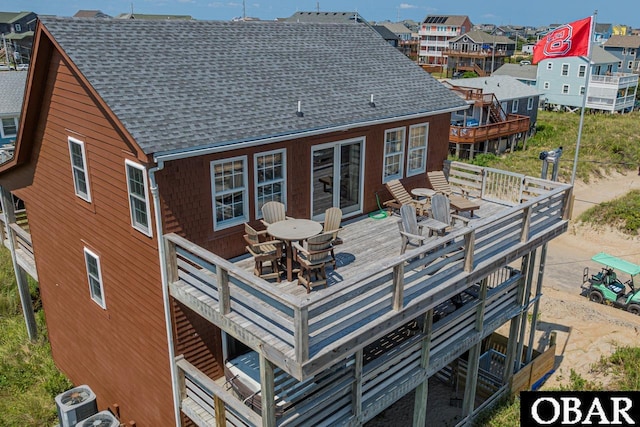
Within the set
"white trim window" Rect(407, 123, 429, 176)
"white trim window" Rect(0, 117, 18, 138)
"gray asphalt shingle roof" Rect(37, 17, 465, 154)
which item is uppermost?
"gray asphalt shingle roof" Rect(37, 17, 465, 154)

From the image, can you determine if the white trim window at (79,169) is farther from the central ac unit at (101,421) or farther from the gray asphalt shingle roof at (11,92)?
the gray asphalt shingle roof at (11,92)

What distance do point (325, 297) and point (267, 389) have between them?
1.87 m

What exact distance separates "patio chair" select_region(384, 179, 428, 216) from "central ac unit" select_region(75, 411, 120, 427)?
8483mm

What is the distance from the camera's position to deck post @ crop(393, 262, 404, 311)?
29.5 feet

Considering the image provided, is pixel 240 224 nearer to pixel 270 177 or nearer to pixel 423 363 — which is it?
pixel 270 177

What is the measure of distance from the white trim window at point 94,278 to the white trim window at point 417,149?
8.44 meters

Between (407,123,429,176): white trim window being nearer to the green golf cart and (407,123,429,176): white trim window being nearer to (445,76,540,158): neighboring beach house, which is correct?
the green golf cart

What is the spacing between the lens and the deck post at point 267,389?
26.9 ft

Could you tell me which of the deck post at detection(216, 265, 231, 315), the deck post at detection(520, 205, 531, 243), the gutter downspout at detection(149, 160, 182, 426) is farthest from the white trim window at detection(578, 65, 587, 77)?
the deck post at detection(216, 265, 231, 315)

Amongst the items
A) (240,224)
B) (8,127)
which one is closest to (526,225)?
(240,224)

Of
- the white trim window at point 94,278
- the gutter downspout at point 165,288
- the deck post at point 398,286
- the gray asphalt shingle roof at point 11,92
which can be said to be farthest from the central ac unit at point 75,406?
the gray asphalt shingle roof at point 11,92

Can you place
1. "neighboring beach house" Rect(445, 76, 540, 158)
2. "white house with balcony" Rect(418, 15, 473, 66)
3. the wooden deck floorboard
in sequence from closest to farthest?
the wooden deck floorboard, "neighboring beach house" Rect(445, 76, 540, 158), "white house with balcony" Rect(418, 15, 473, 66)

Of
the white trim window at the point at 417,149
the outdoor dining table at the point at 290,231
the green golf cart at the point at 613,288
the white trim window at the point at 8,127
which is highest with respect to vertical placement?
the white trim window at the point at 417,149

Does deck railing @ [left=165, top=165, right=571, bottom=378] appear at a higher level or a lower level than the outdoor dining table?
lower
